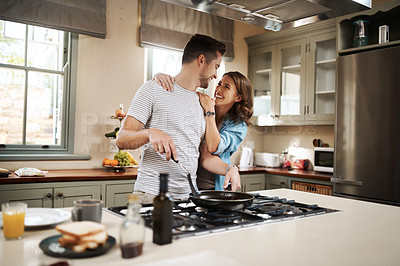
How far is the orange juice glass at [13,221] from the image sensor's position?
39.3 inches

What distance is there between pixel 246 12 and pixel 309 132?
9.33 ft

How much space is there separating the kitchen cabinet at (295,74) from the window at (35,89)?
2.28 meters

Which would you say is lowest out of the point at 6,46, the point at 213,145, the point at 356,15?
the point at 213,145

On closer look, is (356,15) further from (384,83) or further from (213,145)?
(213,145)

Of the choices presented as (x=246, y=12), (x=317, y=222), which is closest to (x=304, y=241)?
(x=317, y=222)

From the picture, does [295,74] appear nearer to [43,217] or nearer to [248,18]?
[248,18]

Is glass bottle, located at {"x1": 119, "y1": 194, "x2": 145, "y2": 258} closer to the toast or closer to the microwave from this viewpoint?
the toast

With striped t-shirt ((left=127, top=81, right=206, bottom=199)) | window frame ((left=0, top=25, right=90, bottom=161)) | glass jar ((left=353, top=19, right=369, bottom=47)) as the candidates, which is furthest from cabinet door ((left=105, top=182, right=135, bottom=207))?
glass jar ((left=353, top=19, right=369, bottom=47))

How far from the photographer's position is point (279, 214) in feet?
4.71

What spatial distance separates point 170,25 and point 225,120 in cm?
203

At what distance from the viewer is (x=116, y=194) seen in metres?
2.95

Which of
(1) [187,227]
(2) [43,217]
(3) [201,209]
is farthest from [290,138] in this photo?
(2) [43,217]

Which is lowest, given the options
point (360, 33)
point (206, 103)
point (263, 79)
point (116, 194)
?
point (116, 194)

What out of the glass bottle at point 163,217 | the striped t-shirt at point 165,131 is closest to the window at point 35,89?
the striped t-shirt at point 165,131
